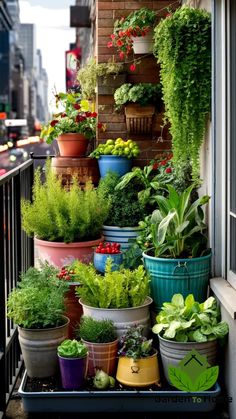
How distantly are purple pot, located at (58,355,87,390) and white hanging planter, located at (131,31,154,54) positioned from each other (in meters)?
3.48

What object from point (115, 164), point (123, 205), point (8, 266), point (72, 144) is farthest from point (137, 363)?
point (72, 144)

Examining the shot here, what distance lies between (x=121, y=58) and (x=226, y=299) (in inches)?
133

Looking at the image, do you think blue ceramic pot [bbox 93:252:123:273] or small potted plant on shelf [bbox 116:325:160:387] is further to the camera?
blue ceramic pot [bbox 93:252:123:273]

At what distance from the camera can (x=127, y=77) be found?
6.58 meters

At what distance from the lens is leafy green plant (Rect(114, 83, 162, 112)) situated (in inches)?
243

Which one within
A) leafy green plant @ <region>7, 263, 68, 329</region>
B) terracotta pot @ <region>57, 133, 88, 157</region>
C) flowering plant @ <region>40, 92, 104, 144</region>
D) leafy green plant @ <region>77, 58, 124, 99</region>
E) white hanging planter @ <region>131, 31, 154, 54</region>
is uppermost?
white hanging planter @ <region>131, 31, 154, 54</region>

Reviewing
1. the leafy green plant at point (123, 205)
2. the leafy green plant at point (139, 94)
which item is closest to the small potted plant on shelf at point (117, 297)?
the leafy green plant at point (123, 205)

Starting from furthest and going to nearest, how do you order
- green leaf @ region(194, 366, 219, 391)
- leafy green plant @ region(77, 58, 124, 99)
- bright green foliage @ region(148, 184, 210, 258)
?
leafy green plant @ region(77, 58, 124, 99)
bright green foliage @ region(148, 184, 210, 258)
green leaf @ region(194, 366, 219, 391)

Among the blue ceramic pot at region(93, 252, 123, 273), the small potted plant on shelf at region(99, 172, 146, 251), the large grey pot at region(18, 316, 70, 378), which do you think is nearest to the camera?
the large grey pot at region(18, 316, 70, 378)

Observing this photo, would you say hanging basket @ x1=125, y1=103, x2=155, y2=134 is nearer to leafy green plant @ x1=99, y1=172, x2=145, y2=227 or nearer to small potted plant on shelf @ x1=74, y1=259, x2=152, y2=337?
leafy green plant @ x1=99, y1=172, x2=145, y2=227

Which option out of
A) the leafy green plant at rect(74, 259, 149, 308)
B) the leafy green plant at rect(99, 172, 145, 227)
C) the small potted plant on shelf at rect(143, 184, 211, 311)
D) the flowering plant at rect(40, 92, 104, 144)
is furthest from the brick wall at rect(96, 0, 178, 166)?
the leafy green plant at rect(74, 259, 149, 308)

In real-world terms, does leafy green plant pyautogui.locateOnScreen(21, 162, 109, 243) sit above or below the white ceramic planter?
above

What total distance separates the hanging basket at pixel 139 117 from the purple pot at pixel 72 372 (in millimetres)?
3049

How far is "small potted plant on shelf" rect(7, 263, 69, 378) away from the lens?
391 cm
